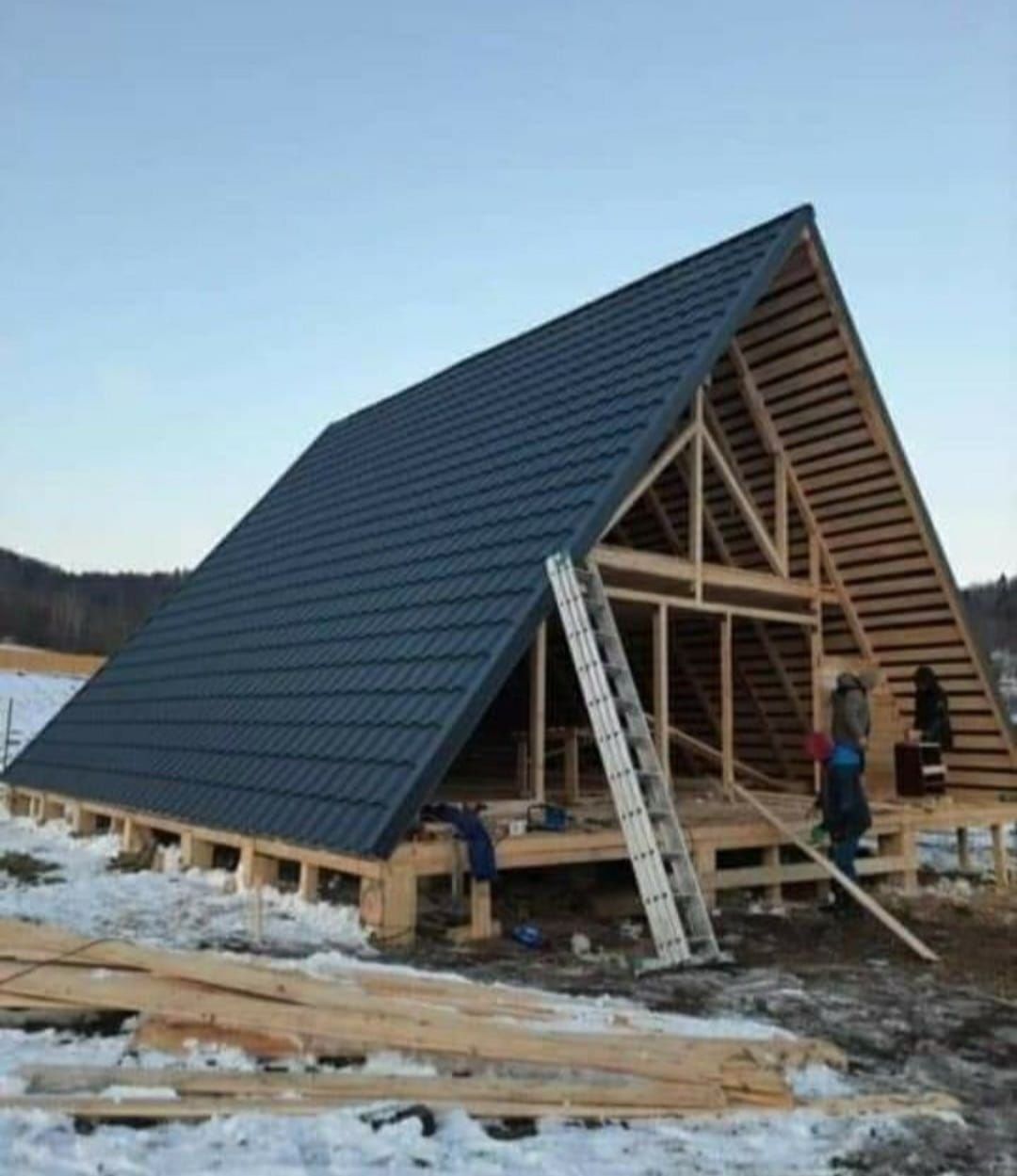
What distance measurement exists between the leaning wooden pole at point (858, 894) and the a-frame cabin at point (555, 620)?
149mm

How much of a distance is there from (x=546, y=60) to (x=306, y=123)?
9.68ft

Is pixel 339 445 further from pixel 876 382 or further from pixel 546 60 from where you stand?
pixel 876 382

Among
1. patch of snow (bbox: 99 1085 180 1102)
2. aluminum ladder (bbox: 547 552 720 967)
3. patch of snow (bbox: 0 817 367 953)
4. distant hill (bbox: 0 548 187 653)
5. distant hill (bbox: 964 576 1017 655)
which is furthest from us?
distant hill (bbox: 964 576 1017 655)

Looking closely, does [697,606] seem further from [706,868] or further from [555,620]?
[706,868]

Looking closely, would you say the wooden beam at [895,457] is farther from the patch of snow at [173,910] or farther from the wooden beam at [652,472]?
the patch of snow at [173,910]

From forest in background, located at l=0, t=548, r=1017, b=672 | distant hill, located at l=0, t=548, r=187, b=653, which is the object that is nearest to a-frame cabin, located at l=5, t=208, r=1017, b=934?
Result: distant hill, located at l=0, t=548, r=187, b=653

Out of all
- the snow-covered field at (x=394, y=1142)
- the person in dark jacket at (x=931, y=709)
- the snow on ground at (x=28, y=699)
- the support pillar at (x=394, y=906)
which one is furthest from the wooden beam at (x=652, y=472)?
the snow on ground at (x=28, y=699)

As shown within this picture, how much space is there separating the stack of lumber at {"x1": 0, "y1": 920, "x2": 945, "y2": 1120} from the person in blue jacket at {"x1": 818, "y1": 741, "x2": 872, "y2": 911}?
144 inches

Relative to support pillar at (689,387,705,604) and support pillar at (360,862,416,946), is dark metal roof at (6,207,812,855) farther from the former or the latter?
support pillar at (689,387,705,604)

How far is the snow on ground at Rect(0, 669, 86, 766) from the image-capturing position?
24.1 m

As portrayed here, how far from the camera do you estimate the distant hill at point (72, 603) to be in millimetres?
57875

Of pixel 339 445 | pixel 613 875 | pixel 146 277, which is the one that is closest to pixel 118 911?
pixel 613 875

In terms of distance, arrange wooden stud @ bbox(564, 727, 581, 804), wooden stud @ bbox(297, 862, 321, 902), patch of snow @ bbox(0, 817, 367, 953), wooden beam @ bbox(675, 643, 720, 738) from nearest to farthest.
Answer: patch of snow @ bbox(0, 817, 367, 953)
wooden stud @ bbox(297, 862, 321, 902)
wooden stud @ bbox(564, 727, 581, 804)
wooden beam @ bbox(675, 643, 720, 738)

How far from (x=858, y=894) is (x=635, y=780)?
174cm
